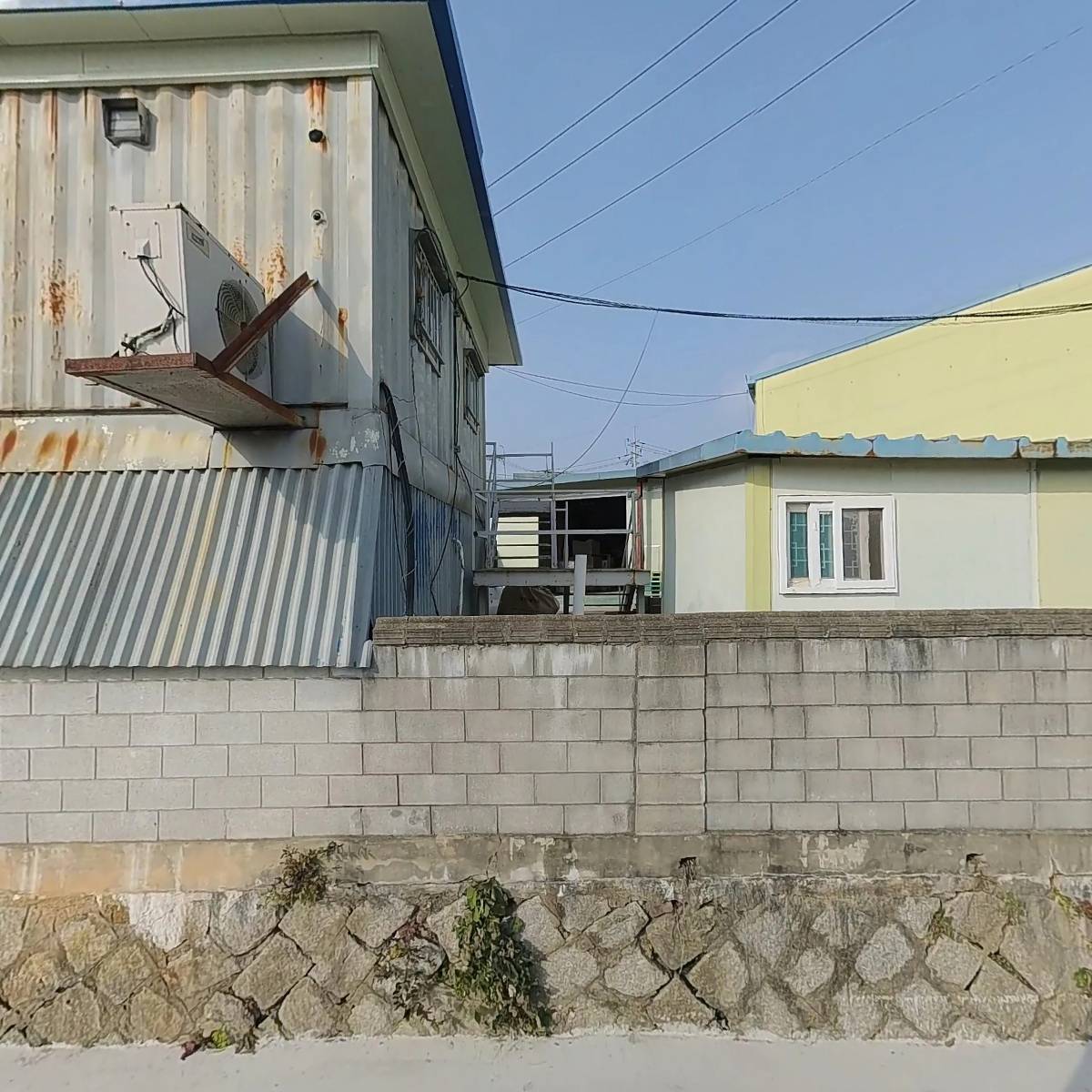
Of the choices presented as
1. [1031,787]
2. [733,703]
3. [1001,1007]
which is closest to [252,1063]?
[733,703]

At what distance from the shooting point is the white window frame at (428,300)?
4.84m

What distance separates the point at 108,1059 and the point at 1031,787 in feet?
14.2

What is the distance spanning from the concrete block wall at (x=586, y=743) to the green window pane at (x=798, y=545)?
8.89ft

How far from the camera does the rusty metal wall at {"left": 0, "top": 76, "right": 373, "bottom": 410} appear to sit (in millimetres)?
3766

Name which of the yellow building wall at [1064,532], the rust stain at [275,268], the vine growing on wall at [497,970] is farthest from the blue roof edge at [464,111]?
the yellow building wall at [1064,532]

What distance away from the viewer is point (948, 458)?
225 inches

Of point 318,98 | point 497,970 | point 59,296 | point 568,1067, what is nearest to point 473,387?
point 318,98

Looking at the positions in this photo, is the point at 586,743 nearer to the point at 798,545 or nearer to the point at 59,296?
the point at 798,545

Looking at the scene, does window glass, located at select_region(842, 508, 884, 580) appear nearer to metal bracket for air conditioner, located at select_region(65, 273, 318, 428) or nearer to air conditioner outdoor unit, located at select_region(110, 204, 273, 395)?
metal bracket for air conditioner, located at select_region(65, 273, 318, 428)

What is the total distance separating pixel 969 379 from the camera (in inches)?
456

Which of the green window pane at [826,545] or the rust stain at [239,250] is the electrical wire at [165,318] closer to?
the rust stain at [239,250]

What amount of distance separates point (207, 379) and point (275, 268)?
125cm

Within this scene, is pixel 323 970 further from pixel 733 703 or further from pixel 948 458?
pixel 948 458

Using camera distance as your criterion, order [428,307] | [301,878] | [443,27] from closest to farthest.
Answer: [301,878] < [443,27] < [428,307]
